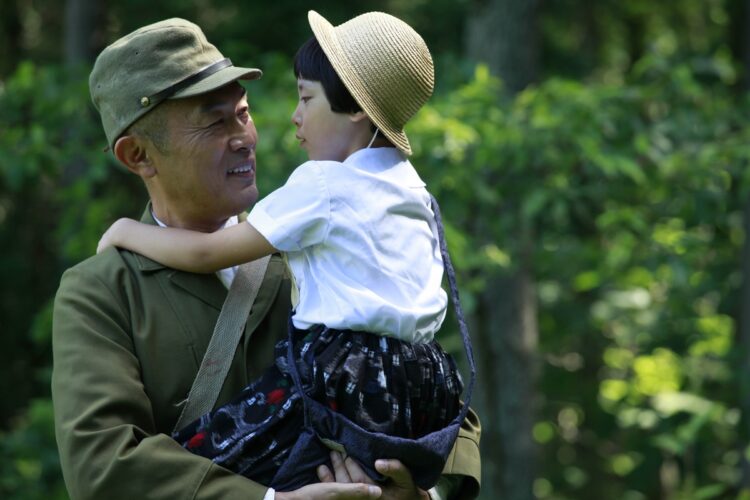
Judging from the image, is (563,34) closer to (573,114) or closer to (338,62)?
(573,114)

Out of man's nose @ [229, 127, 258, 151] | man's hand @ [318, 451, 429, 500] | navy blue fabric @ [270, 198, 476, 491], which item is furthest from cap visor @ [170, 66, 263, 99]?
man's hand @ [318, 451, 429, 500]

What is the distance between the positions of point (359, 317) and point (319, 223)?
21cm

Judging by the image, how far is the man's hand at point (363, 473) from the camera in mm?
2334

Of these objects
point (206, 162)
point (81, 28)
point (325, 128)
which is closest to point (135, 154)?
point (206, 162)

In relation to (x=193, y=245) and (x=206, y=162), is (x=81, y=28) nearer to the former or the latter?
(x=206, y=162)

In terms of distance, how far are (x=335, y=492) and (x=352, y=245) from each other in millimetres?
509

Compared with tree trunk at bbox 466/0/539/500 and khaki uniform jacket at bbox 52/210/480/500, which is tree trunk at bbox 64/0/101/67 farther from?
khaki uniform jacket at bbox 52/210/480/500

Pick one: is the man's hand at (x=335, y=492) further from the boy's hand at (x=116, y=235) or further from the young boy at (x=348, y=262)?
the boy's hand at (x=116, y=235)

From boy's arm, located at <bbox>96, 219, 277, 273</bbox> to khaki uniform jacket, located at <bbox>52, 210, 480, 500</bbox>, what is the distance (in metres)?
0.04

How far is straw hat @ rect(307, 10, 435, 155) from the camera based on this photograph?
2396 millimetres

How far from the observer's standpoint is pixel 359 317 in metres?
2.30

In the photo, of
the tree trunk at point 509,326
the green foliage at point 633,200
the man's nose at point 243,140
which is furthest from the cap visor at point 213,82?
the tree trunk at point 509,326

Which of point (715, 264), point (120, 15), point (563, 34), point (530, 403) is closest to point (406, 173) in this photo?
point (530, 403)

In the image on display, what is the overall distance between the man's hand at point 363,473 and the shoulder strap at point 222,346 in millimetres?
304
